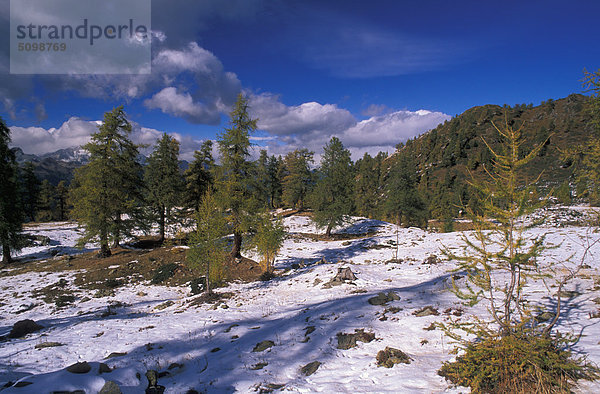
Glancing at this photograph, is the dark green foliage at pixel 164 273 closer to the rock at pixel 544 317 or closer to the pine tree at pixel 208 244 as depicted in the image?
the pine tree at pixel 208 244

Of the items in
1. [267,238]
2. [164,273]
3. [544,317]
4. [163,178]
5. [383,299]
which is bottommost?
[164,273]

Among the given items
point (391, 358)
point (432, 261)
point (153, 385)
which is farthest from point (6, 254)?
point (432, 261)

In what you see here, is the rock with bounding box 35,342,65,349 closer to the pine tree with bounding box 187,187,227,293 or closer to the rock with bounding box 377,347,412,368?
the pine tree with bounding box 187,187,227,293

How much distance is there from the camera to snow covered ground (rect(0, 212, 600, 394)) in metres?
5.99

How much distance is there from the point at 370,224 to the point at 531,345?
108 feet

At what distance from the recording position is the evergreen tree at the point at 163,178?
2711cm

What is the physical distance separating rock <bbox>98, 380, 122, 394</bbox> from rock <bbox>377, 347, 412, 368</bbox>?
5921mm

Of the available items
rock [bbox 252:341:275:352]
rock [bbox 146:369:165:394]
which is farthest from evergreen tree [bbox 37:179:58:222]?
rock [bbox 252:341:275:352]

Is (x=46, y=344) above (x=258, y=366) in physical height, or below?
below

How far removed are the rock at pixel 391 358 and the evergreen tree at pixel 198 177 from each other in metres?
25.9

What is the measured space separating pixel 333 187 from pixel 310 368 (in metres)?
23.9

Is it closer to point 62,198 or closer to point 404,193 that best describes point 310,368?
point 404,193

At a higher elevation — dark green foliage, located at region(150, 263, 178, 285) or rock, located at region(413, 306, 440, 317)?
rock, located at region(413, 306, 440, 317)

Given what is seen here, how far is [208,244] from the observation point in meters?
14.7
